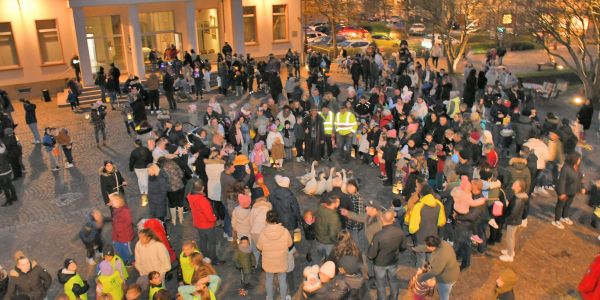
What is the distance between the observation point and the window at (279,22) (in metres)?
31.5

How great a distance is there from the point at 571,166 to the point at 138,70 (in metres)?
20.5

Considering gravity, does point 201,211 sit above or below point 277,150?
above

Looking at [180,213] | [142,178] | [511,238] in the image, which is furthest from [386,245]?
[142,178]

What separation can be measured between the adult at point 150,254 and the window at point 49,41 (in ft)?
66.3

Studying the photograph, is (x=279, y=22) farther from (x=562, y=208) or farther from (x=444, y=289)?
(x=444, y=289)

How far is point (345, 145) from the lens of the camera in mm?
15289

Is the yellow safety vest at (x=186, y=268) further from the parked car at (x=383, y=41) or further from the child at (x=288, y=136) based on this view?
the parked car at (x=383, y=41)

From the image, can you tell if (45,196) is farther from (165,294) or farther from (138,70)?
(138,70)

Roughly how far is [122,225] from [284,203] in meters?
2.92

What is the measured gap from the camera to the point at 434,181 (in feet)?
41.0

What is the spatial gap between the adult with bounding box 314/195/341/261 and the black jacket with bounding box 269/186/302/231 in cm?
62

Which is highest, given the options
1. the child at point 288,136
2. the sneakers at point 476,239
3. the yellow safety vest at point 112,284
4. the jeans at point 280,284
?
the child at point 288,136

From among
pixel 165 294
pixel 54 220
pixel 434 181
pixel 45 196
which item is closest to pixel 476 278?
pixel 434 181

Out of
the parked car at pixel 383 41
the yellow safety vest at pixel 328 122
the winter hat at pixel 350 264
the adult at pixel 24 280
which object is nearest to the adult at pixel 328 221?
the winter hat at pixel 350 264
